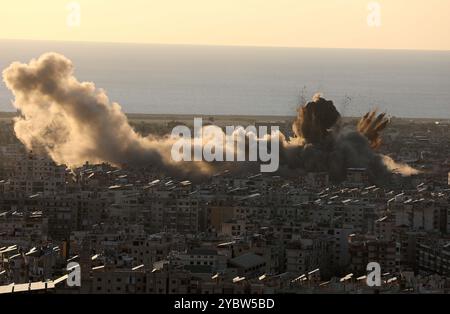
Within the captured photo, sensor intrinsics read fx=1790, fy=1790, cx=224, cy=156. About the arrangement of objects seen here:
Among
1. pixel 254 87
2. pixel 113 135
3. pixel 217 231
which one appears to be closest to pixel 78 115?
pixel 113 135

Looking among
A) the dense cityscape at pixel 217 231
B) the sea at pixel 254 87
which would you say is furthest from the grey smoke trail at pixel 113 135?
the sea at pixel 254 87

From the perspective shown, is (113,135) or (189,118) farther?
(189,118)

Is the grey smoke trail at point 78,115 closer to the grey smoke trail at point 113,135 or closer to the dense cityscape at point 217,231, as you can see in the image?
the grey smoke trail at point 113,135

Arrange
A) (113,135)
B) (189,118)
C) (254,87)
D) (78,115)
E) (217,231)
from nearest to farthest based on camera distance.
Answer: (217,231) → (113,135) → (78,115) → (189,118) → (254,87)

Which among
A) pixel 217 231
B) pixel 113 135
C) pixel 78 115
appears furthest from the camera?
pixel 78 115

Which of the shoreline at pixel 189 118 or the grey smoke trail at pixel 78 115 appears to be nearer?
the grey smoke trail at pixel 78 115

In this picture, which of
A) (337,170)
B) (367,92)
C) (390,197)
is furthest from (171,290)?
(367,92)

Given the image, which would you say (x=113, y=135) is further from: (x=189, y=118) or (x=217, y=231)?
(x=189, y=118)

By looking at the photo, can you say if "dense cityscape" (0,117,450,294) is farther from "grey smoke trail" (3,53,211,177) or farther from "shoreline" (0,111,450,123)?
"shoreline" (0,111,450,123)
